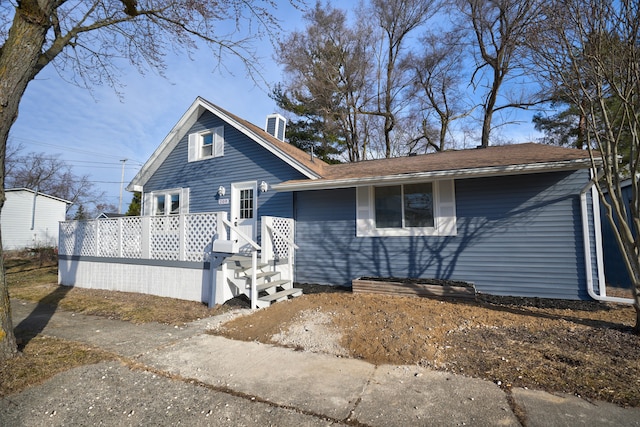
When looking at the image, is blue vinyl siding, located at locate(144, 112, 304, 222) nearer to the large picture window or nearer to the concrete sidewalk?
the large picture window

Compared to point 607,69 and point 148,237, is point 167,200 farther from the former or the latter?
point 607,69

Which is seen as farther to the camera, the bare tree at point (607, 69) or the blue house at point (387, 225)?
the blue house at point (387, 225)

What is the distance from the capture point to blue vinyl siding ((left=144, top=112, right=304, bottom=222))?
916cm

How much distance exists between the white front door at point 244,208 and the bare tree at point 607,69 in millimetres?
7527

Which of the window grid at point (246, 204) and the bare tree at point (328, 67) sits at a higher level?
the bare tree at point (328, 67)

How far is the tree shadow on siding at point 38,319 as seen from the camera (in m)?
4.76

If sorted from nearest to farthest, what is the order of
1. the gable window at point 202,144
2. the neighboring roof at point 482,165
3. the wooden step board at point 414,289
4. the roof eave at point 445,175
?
Answer: the roof eave at point 445,175 → the neighboring roof at point 482,165 → the wooden step board at point 414,289 → the gable window at point 202,144

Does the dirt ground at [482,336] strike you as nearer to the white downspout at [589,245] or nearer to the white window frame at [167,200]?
the white downspout at [589,245]

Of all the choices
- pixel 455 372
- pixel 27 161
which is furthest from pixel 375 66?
pixel 27 161

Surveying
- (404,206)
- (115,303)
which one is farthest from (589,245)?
(115,303)

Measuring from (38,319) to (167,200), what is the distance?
6.31 m

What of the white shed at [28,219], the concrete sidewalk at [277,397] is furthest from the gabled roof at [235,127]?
the white shed at [28,219]

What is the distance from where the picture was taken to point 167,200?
11.7m

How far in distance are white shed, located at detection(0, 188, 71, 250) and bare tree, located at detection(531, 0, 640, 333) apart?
27.3 m
